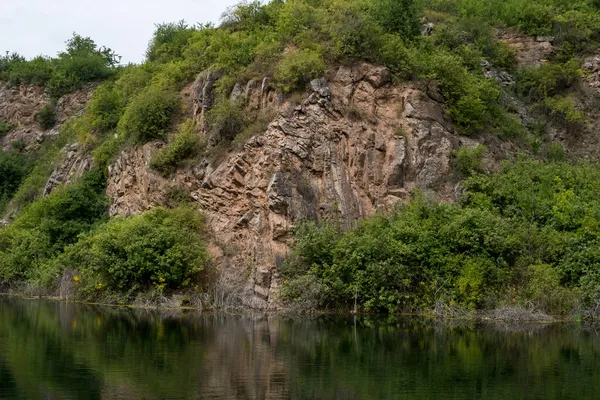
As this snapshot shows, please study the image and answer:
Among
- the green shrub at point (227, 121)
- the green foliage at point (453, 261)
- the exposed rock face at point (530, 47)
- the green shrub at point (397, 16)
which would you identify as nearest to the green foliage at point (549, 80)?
the exposed rock face at point (530, 47)

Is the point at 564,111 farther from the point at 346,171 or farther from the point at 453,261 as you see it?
the point at 453,261

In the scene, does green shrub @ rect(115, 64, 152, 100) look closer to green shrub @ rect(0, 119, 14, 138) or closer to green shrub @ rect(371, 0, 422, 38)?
green shrub @ rect(371, 0, 422, 38)

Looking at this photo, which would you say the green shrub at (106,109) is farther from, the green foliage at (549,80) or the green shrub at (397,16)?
the green foliage at (549,80)

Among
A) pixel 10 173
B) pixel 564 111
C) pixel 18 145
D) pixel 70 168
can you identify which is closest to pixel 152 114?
pixel 70 168

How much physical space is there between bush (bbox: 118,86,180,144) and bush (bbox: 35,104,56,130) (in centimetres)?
2188

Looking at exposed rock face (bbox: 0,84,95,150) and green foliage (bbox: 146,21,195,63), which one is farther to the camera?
exposed rock face (bbox: 0,84,95,150)

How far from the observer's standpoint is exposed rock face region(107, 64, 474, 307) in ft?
136

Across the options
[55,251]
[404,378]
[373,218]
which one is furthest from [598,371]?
[55,251]

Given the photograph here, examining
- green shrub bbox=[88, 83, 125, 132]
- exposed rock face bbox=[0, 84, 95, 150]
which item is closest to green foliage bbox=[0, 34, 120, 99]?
exposed rock face bbox=[0, 84, 95, 150]

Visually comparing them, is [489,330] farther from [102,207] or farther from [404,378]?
[102,207]

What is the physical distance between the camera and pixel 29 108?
70.9 metres

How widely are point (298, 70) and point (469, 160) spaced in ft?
34.3

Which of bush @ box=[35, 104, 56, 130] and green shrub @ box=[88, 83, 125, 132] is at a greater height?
bush @ box=[35, 104, 56, 130]

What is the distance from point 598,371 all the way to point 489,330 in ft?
31.9
